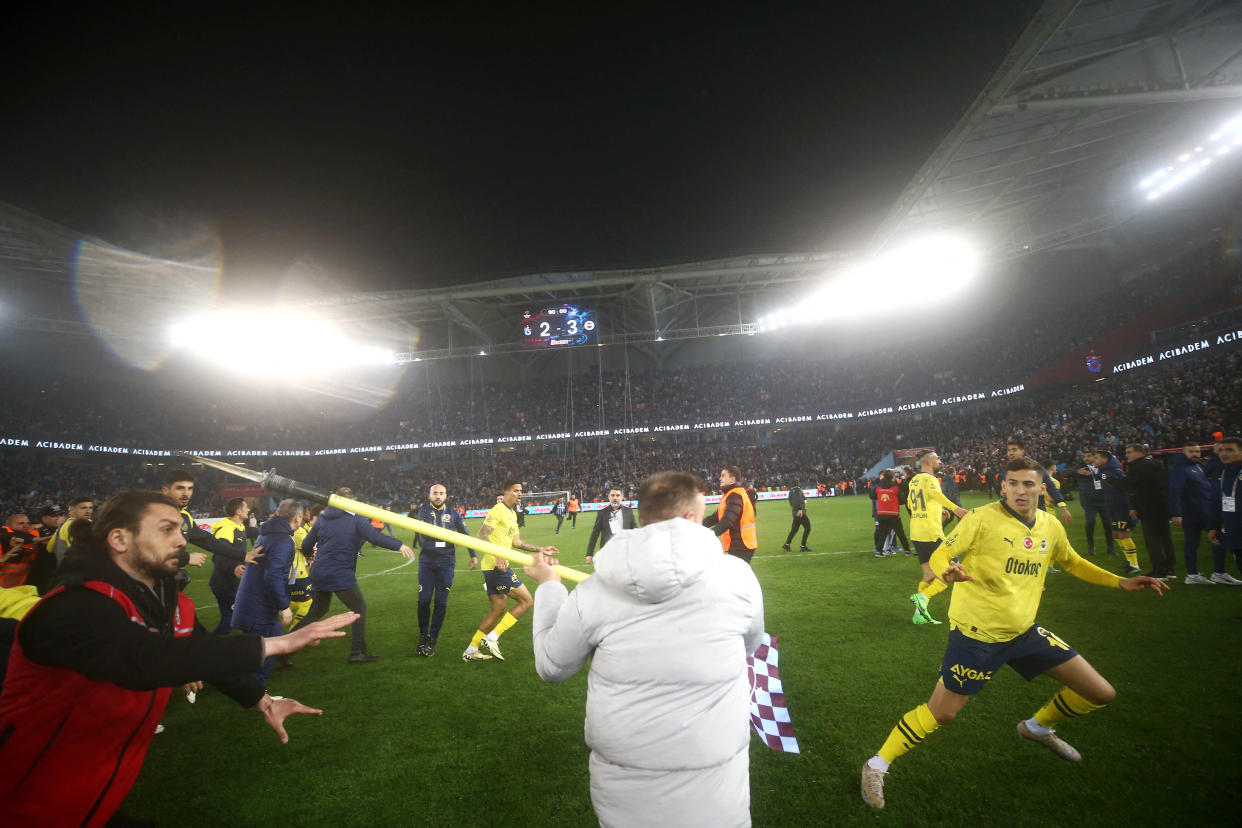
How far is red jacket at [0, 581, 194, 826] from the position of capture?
155 cm

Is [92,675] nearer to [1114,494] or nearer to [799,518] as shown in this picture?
[1114,494]

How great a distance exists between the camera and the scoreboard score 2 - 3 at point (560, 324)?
21.9 metres

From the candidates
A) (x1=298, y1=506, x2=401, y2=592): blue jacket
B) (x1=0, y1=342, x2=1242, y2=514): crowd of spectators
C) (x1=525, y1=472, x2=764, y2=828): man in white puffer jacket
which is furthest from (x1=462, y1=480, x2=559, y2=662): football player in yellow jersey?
(x1=0, y1=342, x2=1242, y2=514): crowd of spectators

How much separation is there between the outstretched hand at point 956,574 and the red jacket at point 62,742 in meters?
4.12

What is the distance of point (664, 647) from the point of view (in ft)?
4.93

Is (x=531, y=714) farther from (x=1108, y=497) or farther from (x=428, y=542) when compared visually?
(x=1108, y=497)

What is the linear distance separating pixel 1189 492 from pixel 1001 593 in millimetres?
6921

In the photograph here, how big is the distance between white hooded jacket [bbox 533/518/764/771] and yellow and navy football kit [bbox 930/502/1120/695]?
2405 mm

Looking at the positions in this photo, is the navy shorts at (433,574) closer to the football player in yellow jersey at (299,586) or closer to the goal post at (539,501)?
the football player in yellow jersey at (299,586)

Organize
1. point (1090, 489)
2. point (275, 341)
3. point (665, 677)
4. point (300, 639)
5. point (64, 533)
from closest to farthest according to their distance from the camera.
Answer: point (665, 677) < point (300, 639) < point (64, 533) < point (1090, 489) < point (275, 341)

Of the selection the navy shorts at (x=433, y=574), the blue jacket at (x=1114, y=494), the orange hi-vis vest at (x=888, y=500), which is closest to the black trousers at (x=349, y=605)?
the navy shorts at (x=433, y=574)

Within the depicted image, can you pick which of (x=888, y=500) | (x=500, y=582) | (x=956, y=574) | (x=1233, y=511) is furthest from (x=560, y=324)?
(x=956, y=574)

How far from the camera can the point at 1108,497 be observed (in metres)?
8.49

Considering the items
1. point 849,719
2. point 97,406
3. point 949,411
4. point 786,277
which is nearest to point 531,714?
point 849,719
